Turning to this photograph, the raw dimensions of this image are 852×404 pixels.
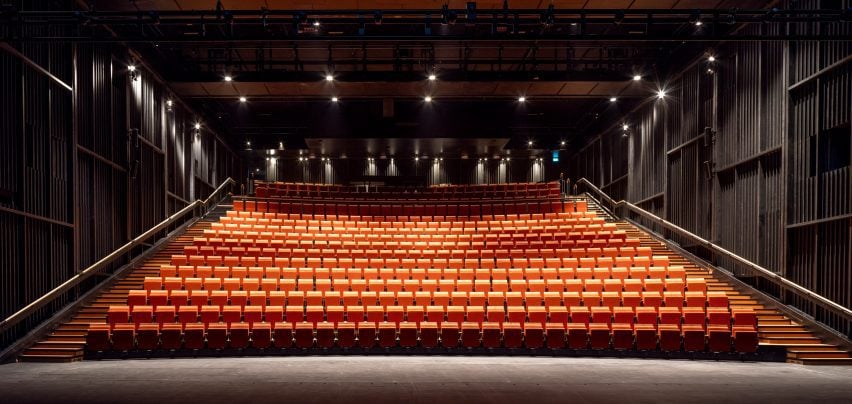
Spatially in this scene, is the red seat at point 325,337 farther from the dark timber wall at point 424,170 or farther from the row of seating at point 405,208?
the dark timber wall at point 424,170

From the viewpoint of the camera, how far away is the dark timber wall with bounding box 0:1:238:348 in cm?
550

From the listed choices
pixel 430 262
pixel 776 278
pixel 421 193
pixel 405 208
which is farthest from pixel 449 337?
→ pixel 421 193

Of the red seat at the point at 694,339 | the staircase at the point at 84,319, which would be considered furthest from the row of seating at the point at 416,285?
the red seat at the point at 694,339

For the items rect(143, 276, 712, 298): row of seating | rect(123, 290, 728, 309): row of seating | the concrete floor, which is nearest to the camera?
the concrete floor

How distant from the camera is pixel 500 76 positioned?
9.27m

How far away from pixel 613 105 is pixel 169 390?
32.5ft

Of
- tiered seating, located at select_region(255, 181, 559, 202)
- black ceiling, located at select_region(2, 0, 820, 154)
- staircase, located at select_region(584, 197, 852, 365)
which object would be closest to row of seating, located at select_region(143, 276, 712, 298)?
staircase, located at select_region(584, 197, 852, 365)

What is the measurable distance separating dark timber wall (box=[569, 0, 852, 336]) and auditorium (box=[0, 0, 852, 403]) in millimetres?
34

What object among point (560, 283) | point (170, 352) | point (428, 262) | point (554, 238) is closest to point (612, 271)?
point (560, 283)

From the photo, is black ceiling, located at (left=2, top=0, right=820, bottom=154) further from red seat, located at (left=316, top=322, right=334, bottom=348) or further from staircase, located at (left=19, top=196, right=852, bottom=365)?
staircase, located at (left=19, top=196, right=852, bottom=365)

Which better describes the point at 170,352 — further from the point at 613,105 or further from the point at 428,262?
the point at 613,105

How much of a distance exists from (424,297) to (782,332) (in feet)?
10.9

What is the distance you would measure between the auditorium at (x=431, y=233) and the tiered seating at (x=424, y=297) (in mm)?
28

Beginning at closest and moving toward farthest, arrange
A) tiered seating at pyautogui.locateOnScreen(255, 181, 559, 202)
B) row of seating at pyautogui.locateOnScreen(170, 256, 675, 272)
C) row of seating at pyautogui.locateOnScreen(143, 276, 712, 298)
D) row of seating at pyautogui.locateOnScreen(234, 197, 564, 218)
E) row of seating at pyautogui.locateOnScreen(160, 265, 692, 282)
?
1. row of seating at pyautogui.locateOnScreen(143, 276, 712, 298)
2. row of seating at pyautogui.locateOnScreen(160, 265, 692, 282)
3. row of seating at pyautogui.locateOnScreen(170, 256, 675, 272)
4. row of seating at pyautogui.locateOnScreen(234, 197, 564, 218)
5. tiered seating at pyautogui.locateOnScreen(255, 181, 559, 202)
